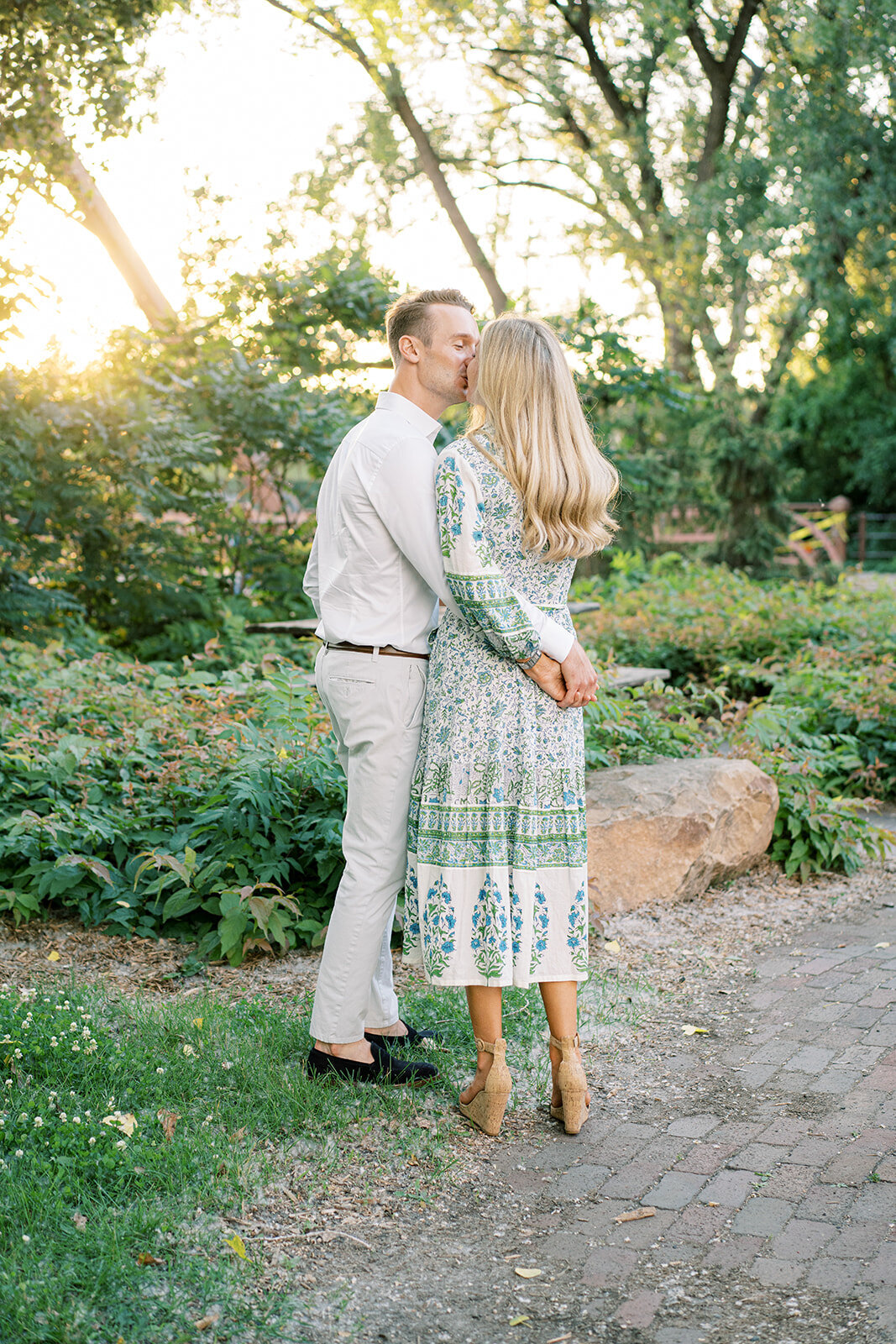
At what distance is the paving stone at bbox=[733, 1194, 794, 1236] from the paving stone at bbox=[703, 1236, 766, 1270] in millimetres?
34

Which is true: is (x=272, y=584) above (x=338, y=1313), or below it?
above

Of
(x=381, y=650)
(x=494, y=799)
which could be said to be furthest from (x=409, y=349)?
(x=494, y=799)

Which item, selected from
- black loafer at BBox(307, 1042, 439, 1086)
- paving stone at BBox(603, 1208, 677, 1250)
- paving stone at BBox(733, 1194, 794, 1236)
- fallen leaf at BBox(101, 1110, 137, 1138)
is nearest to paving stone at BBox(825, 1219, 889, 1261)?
paving stone at BBox(733, 1194, 794, 1236)

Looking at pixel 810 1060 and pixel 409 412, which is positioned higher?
pixel 409 412

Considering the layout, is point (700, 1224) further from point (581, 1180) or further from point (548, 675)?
point (548, 675)

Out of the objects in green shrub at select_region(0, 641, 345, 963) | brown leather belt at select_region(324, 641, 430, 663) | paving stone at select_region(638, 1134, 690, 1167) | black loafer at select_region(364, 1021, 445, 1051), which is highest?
brown leather belt at select_region(324, 641, 430, 663)

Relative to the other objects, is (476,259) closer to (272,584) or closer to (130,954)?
(272,584)

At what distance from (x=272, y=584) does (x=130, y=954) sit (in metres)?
5.40

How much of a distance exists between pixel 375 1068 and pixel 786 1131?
1046 mm

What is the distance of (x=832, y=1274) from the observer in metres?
2.29

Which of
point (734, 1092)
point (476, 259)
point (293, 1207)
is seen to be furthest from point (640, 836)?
point (476, 259)

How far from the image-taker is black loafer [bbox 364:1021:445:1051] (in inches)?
125

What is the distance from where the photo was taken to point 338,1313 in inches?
85.7

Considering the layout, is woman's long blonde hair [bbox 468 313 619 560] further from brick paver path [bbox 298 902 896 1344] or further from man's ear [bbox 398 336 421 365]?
brick paver path [bbox 298 902 896 1344]
